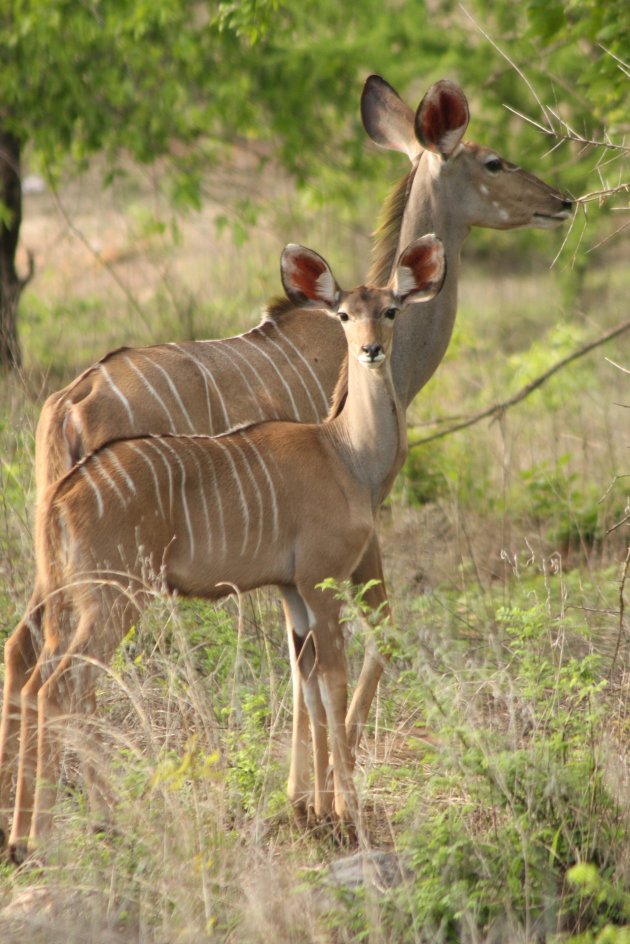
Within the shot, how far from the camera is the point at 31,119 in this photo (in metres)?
8.51

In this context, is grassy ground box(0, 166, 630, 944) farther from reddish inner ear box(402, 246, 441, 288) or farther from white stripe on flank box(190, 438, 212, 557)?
reddish inner ear box(402, 246, 441, 288)

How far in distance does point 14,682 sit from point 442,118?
2.57 metres

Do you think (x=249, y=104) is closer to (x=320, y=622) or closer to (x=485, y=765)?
(x=320, y=622)

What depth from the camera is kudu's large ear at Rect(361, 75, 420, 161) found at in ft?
18.0

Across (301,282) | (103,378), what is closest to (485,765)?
(301,282)

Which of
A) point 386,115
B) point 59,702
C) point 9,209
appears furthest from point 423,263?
point 9,209

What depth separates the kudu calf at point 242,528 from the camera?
3.66 meters

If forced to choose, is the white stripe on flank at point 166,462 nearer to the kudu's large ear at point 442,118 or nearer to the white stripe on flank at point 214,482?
the white stripe on flank at point 214,482

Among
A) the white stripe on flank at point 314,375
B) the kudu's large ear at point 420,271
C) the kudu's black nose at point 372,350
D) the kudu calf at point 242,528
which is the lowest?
the kudu calf at point 242,528

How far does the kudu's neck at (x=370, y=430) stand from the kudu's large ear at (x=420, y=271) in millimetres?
240

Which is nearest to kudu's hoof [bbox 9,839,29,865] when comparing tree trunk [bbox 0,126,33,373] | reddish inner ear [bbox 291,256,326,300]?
reddish inner ear [bbox 291,256,326,300]

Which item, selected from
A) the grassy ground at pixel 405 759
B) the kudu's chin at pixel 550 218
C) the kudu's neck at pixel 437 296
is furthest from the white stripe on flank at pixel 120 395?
the kudu's chin at pixel 550 218

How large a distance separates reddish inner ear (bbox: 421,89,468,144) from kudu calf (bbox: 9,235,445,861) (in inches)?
39.1

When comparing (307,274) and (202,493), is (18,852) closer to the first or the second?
(202,493)
